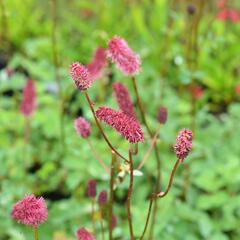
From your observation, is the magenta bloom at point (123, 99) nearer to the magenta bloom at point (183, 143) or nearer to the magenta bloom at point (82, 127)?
the magenta bloom at point (82, 127)

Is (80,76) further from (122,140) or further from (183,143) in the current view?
(122,140)

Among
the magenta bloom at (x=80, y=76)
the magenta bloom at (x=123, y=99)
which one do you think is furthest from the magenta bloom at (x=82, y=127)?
the magenta bloom at (x=80, y=76)

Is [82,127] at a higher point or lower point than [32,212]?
higher

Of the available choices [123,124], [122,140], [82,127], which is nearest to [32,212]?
[123,124]

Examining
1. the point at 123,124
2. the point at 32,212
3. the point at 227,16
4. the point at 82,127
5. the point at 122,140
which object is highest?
the point at 227,16

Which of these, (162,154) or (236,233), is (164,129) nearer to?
(162,154)

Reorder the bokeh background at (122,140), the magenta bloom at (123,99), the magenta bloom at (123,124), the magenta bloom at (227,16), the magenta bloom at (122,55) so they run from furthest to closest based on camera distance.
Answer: the magenta bloom at (227,16) < the bokeh background at (122,140) < the magenta bloom at (123,99) < the magenta bloom at (122,55) < the magenta bloom at (123,124)

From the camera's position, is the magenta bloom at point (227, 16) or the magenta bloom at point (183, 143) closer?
the magenta bloom at point (183, 143)
